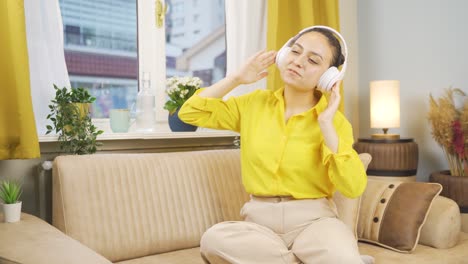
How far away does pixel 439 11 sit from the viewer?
8.57ft

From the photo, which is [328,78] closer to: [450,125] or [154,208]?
[154,208]

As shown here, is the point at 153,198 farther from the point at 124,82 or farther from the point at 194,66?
the point at 194,66

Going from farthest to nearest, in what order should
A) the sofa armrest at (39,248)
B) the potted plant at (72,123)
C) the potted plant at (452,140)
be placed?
the potted plant at (452,140), the potted plant at (72,123), the sofa armrest at (39,248)

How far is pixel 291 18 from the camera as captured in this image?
2680mm

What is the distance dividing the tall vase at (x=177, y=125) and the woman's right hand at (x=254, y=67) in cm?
61

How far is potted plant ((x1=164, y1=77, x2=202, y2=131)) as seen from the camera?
7.43ft

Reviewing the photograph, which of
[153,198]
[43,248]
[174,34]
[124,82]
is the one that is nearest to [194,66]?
[174,34]

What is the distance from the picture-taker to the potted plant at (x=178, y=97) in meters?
2.27

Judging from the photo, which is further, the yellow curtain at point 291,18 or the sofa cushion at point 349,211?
the yellow curtain at point 291,18

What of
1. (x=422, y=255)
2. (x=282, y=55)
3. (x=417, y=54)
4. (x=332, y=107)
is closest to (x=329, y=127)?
(x=332, y=107)

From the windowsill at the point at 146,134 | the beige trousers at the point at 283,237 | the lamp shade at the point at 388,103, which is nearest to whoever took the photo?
the beige trousers at the point at 283,237

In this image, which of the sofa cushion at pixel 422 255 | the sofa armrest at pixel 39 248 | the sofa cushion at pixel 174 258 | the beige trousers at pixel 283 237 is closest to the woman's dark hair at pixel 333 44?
the beige trousers at pixel 283 237

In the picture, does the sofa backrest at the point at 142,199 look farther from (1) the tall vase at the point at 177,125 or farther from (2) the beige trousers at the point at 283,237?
(2) the beige trousers at the point at 283,237

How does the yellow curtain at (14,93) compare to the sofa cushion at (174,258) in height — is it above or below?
above
